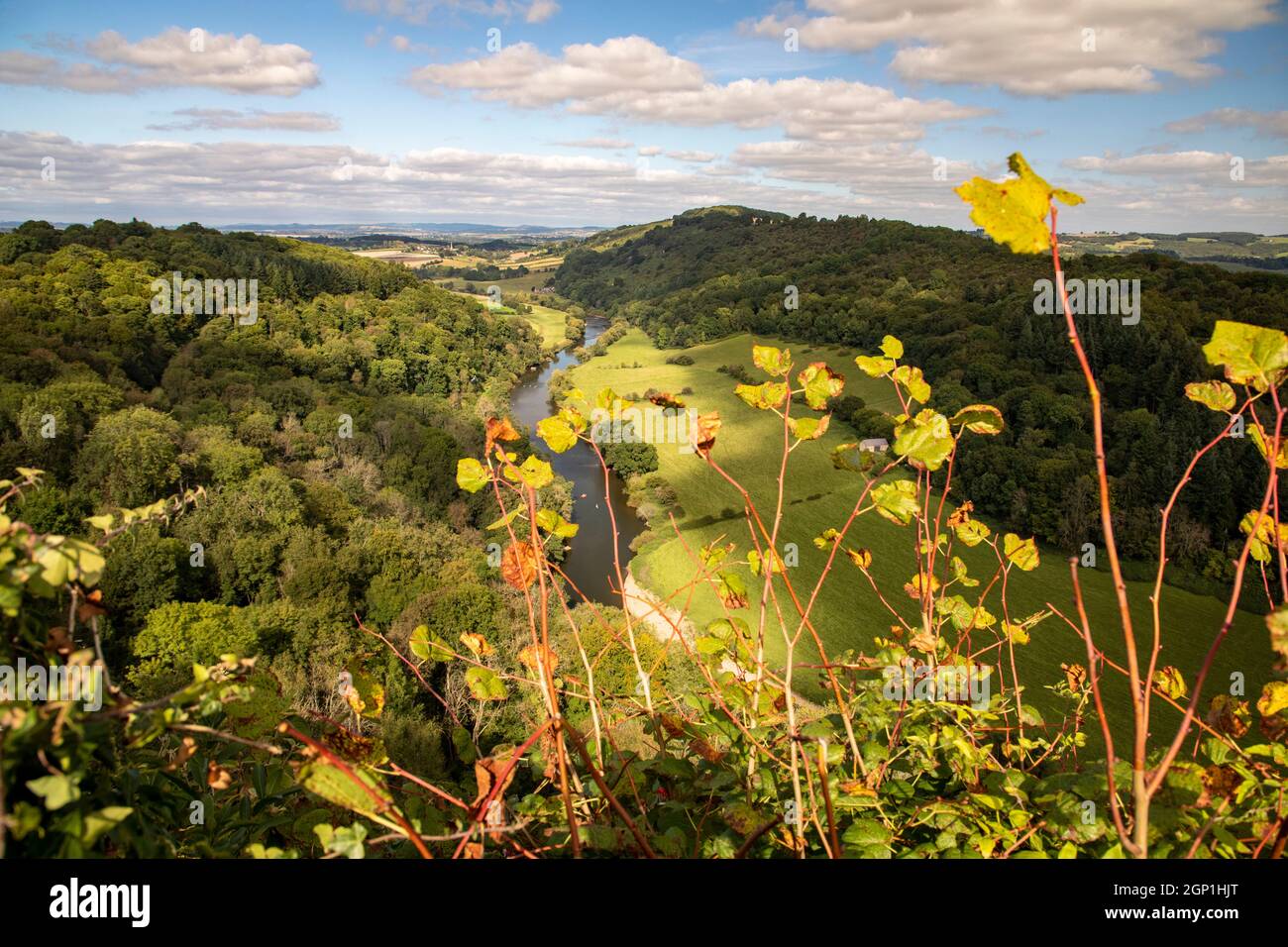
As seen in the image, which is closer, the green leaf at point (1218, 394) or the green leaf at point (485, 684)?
the green leaf at point (1218, 394)

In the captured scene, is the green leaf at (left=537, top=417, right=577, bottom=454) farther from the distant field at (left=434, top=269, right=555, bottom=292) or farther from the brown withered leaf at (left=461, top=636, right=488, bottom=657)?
the distant field at (left=434, top=269, right=555, bottom=292)

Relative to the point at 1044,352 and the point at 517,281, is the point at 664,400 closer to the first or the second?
the point at 1044,352

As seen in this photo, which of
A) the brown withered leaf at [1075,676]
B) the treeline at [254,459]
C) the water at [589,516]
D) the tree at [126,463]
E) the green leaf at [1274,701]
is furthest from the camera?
the water at [589,516]

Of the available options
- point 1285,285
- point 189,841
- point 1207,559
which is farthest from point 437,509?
point 1285,285

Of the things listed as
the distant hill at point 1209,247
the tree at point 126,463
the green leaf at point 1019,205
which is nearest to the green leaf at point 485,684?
the green leaf at point 1019,205

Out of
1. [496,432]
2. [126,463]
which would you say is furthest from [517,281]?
[496,432]

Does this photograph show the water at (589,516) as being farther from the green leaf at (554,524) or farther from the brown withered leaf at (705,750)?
the green leaf at (554,524)
